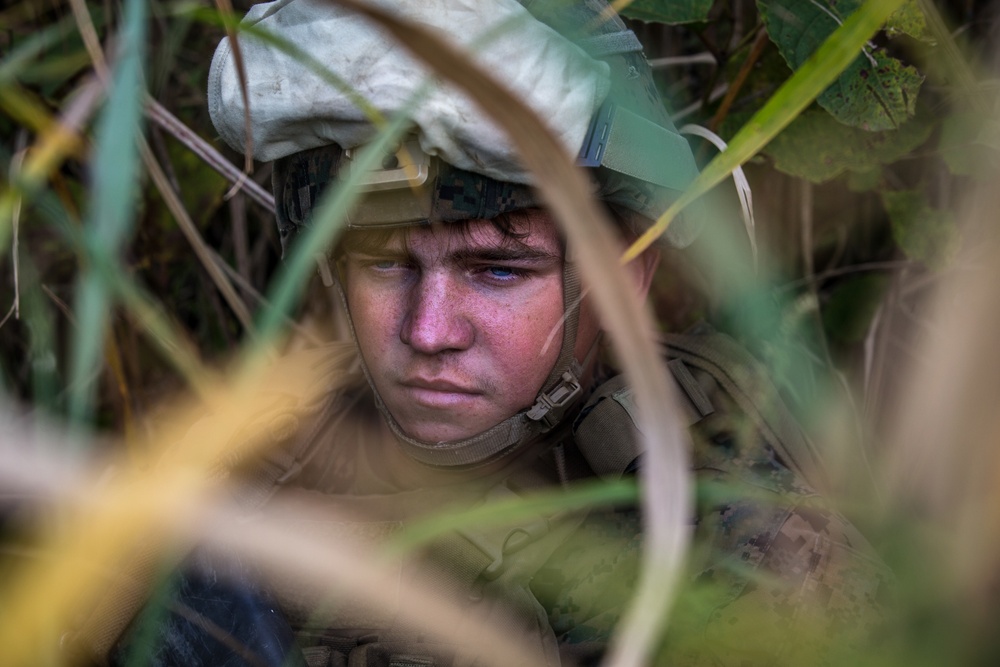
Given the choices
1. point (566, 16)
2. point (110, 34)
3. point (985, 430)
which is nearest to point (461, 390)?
point (566, 16)

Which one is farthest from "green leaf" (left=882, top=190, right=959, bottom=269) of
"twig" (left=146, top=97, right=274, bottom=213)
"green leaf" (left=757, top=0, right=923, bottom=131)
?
"twig" (left=146, top=97, right=274, bottom=213)

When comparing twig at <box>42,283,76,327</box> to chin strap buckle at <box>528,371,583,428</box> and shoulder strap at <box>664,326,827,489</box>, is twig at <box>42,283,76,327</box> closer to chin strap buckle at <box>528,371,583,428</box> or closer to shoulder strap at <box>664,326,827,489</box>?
chin strap buckle at <box>528,371,583,428</box>

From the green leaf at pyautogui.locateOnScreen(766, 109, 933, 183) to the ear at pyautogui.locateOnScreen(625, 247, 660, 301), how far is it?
280mm

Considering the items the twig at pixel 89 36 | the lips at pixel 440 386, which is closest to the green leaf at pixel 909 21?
the lips at pixel 440 386

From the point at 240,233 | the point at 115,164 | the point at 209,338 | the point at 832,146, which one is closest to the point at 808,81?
the point at 115,164

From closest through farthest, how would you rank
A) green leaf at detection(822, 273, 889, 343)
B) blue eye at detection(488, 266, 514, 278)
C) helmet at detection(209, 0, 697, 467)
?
1. helmet at detection(209, 0, 697, 467)
2. blue eye at detection(488, 266, 514, 278)
3. green leaf at detection(822, 273, 889, 343)

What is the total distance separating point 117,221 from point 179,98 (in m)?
1.71

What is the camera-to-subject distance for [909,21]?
1354 mm

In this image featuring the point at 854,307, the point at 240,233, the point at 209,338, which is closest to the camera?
the point at 854,307

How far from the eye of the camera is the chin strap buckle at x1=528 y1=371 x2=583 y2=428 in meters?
1.45

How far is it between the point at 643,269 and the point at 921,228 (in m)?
0.58

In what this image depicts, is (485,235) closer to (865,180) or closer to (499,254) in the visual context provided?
(499,254)

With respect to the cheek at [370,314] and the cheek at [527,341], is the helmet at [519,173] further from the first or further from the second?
the cheek at [370,314]

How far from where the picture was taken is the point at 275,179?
1.51 metres
